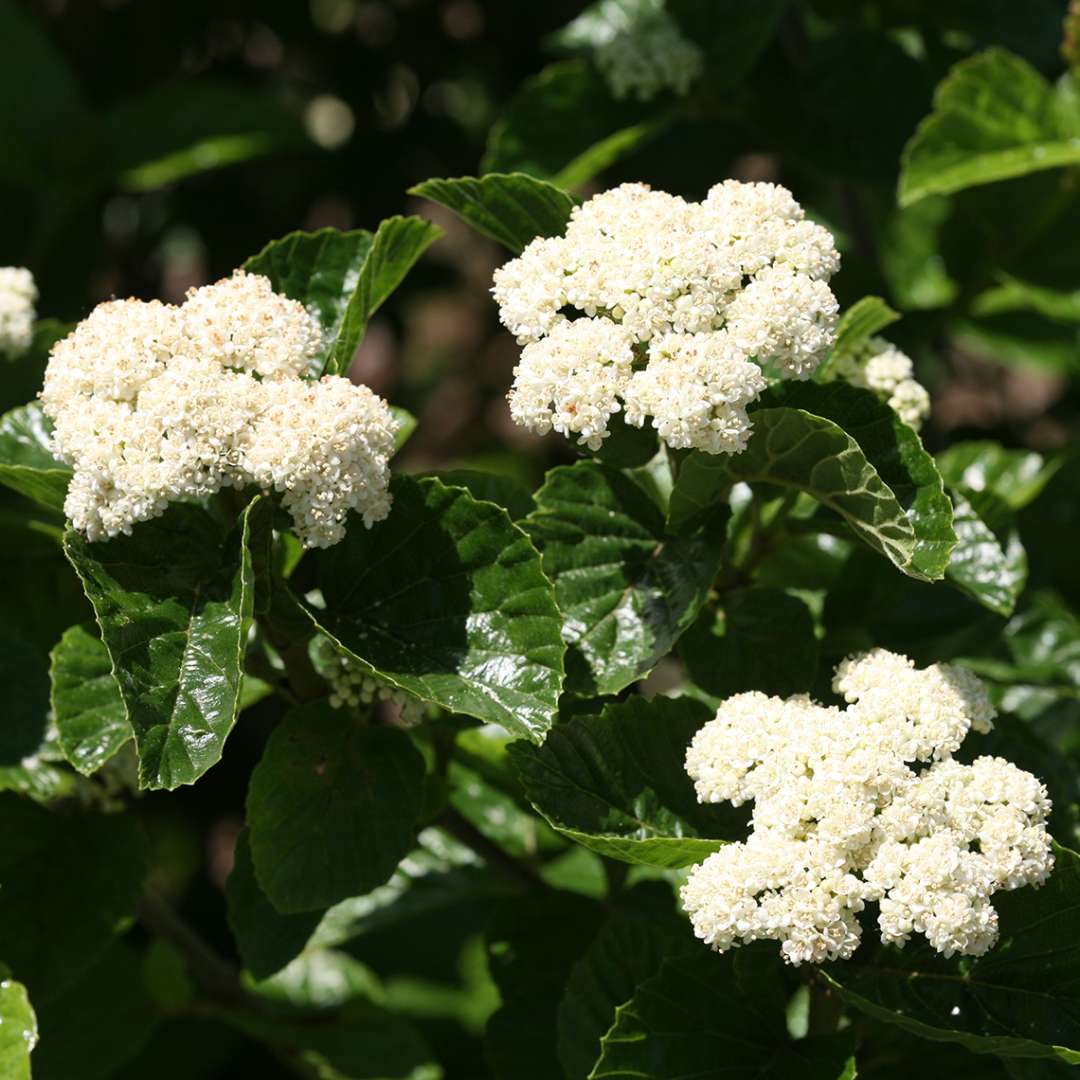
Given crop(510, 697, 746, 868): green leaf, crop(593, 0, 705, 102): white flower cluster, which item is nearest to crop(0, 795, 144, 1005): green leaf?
crop(510, 697, 746, 868): green leaf

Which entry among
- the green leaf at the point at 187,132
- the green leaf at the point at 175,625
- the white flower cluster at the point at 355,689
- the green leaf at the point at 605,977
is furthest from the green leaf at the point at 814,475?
the green leaf at the point at 187,132

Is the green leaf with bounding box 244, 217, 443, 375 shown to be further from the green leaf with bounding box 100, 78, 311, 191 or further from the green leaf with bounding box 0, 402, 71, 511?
the green leaf with bounding box 100, 78, 311, 191

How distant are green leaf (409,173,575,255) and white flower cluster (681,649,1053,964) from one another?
66cm

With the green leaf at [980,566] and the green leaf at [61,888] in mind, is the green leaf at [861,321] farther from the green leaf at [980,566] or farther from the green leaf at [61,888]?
the green leaf at [61,888]

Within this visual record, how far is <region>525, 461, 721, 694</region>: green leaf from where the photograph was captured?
1.99m

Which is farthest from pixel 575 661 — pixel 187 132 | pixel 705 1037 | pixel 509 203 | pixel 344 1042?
pixel 187 132

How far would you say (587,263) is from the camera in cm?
186

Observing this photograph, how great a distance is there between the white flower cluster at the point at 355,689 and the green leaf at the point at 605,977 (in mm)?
456

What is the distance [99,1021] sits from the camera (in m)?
2.71

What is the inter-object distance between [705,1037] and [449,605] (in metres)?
0.62

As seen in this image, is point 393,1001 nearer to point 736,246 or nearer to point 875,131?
point 875,131

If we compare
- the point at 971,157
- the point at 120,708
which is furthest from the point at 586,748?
the point at 971,157

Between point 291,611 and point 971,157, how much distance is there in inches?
63.0

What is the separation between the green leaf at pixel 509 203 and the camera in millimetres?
1983
